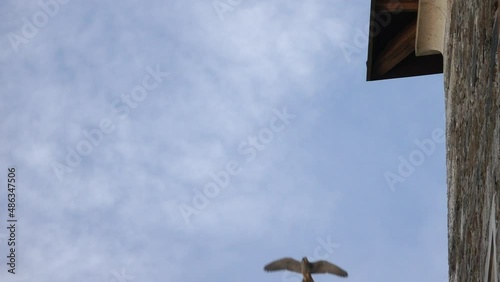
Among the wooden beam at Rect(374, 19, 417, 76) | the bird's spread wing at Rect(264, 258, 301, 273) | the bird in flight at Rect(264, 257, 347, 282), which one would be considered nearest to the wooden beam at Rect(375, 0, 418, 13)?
the wooden beam at Rect(374, 19, 417, 76)

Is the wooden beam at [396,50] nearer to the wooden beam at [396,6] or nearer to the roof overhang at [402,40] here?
the roof overhang at [402,40]

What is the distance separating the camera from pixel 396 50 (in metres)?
7.51

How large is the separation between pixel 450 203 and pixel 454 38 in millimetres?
1217

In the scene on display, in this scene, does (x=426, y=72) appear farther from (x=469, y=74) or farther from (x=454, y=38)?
(x=469, y=74)

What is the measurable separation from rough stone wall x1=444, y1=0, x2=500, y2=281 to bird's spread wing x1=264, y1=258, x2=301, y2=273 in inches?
216

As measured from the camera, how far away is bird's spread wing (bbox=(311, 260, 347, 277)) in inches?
428

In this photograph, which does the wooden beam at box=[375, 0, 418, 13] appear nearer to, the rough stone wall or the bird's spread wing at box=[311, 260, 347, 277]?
the rough stone wall

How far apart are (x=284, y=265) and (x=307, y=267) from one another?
46cm

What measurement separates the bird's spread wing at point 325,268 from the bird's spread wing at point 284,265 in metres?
0.24

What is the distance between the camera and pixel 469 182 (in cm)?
446

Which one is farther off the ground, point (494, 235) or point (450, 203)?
point (450, 203)

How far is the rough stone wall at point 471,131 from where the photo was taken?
364 centimetres

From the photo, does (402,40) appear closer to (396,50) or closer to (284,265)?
(396,50)

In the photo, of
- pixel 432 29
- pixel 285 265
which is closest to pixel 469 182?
pixel 432 29
